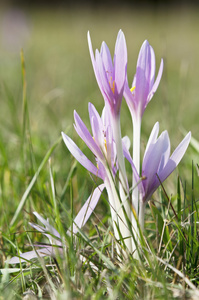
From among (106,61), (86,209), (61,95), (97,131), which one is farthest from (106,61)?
(61,95)

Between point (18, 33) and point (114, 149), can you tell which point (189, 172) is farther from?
point (18, 33)

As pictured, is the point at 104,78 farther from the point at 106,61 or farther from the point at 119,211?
the point at 119,211

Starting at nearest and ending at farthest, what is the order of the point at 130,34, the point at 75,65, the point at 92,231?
the point at 92,231 < the point at 75,65 < the point at 130,34

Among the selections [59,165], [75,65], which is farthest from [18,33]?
[59,165]

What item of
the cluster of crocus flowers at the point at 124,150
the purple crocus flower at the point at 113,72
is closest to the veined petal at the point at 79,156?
the cluster of crocus flowers at the point at 124,150

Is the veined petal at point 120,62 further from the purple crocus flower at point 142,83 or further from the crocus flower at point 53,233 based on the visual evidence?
the crocus flower at point 53,233

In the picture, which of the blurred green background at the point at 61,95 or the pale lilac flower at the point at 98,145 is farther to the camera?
the blurred green background at the point at 61,95

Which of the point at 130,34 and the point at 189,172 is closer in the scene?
the point at 189,172

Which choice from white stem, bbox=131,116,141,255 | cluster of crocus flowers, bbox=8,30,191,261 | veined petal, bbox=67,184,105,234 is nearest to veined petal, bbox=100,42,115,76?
cluster of crocus flowers, bbox=8,30,191,261
